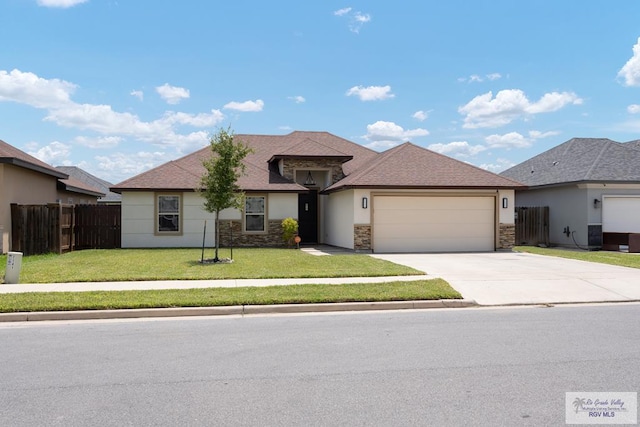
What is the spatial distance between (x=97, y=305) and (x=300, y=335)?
409cm

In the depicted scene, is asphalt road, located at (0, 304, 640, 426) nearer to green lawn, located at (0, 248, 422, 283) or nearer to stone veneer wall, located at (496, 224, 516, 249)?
green lawn, located at (0, 248, 422, 283)

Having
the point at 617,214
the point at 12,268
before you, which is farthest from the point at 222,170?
the point at 617,214

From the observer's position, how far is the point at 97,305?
9.58 metres

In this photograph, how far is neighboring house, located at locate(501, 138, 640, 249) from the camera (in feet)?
76.8

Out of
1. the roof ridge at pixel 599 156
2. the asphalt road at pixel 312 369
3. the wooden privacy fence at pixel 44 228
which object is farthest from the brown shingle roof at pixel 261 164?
the asphalt road at pixel 312 369

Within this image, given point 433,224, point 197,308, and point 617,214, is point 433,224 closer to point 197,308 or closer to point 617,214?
point 617,214

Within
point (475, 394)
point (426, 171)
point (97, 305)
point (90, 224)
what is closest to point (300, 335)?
point (475, 394)

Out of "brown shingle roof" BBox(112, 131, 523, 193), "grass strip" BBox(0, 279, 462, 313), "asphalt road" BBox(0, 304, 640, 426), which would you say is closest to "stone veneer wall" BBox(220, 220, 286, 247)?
"brown shingle roof" BBox(112, 131, 523, 193)

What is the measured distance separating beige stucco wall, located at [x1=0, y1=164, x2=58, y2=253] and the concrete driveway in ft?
45.4

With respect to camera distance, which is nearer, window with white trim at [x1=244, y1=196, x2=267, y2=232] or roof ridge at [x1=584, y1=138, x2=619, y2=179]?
window with white trim at [x1=244, y1=196, x2=267, y2=232]

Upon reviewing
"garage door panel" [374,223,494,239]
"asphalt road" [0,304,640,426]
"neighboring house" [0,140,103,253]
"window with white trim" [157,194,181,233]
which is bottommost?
"asphalt road" [0,304,640,426]

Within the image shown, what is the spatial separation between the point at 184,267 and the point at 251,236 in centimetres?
837

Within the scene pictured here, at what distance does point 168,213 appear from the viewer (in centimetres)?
2284

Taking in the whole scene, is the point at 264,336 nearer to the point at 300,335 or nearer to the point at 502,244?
the point at 300,335
